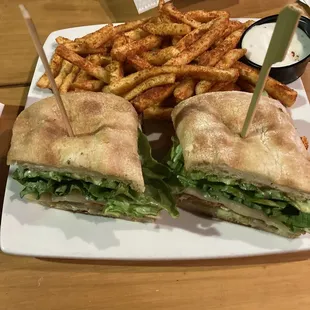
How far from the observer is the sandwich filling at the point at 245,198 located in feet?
6.00

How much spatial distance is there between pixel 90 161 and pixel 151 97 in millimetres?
587

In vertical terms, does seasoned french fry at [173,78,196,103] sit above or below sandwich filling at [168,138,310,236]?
above

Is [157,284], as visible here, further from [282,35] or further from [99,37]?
[99,37]

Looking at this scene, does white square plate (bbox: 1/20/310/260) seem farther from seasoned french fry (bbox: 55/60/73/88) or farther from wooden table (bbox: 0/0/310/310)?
seasoned french fry (bbox: 55/60/73/88)

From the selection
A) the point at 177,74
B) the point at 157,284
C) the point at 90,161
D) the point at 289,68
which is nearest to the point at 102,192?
the point at 90,161

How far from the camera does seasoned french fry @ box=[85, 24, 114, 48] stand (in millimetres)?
2369

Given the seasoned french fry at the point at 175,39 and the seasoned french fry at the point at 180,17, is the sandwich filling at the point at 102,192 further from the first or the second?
the seasoned french fry at the point at 180,17

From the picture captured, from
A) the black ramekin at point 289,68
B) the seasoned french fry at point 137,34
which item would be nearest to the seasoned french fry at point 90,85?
the seasoned french fry at point 137,34

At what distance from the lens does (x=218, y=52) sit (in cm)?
229

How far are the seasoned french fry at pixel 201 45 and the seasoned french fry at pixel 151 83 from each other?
10 centimetres

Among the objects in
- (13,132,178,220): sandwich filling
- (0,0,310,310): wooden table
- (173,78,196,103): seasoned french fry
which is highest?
(173,78,196,103): seasoned french fry

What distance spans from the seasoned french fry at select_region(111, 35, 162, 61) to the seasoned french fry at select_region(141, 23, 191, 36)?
42 mm

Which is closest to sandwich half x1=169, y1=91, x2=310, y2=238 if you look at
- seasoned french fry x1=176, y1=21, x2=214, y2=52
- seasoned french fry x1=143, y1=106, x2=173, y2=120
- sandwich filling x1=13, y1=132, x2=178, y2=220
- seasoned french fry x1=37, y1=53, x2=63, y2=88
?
sandwich filling x1=13, y1=132, x2=178, y2=220

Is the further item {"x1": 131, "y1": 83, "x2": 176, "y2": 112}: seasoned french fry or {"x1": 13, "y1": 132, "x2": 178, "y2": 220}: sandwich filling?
{"x1": 131, "y1": 83, "x2": 176, "y2": 112}: seasoned french fry
